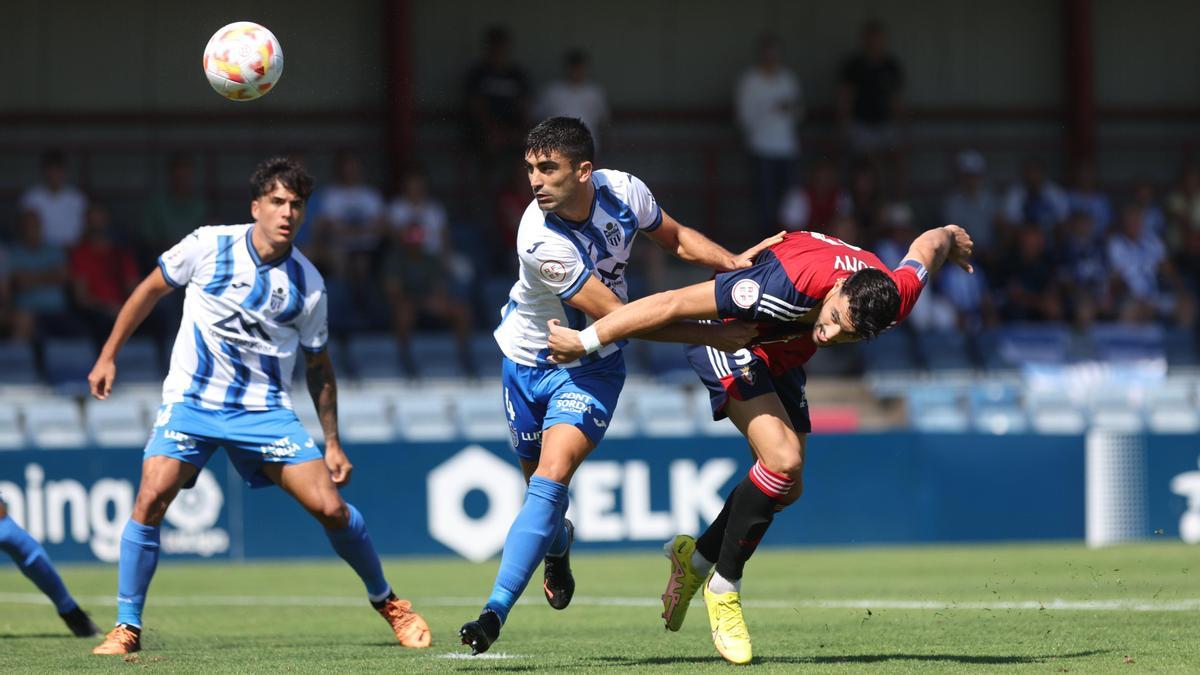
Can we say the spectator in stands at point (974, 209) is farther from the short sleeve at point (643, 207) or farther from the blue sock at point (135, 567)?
the blue sock at point (135, 567)

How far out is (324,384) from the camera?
24.5 feet

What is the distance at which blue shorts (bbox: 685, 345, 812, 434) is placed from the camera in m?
6.77

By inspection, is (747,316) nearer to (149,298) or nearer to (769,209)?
(149,298)

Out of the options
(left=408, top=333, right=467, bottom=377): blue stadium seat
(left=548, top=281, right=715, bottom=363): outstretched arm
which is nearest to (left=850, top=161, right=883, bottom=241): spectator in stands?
(left=408, top=333, right=467, bottom=377): blue stadium seat

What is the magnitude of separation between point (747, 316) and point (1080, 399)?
30.1ft

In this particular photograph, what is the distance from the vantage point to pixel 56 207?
50.4 feet

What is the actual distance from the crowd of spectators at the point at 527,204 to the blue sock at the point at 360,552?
25.8 ft

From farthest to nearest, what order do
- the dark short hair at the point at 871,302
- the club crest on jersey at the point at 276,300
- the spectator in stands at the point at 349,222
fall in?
the spectator in stands at the point at 349,222
the club crest on jersey at the point at 276,300
the dark short hair at the point at 871,302

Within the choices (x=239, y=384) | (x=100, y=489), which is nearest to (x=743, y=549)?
(x=239, y=384)

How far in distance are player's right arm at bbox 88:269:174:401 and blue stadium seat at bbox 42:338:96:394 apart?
7393 millimetres

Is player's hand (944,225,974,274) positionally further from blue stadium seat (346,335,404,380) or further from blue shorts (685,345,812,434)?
blue stadium seat (346,335,404,380)

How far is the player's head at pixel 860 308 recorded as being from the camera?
239 inches

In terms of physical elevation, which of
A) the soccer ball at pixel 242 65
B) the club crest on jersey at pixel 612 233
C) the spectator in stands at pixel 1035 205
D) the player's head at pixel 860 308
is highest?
the soccer ball at pixel 242 65

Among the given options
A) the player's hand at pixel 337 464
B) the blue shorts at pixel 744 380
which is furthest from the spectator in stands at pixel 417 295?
the blue shorts at pixel 744 380
